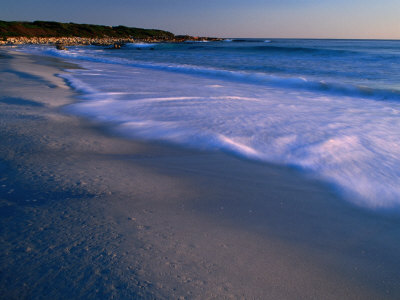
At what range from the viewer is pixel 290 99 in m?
5.01

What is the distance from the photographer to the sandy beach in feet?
3.44

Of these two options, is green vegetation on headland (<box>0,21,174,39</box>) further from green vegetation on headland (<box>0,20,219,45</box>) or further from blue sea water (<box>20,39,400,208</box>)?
blue sea water (<box>20,39,400,208</box>)

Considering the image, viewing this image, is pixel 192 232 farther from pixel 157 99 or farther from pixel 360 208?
pixel 157 99

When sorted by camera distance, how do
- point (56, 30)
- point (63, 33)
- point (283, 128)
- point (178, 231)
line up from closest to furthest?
point (178, 231) < point (283, 128) < point (63, 33) < point (56, 30)

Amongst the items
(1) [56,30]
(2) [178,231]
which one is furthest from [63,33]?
(2) [178,231]

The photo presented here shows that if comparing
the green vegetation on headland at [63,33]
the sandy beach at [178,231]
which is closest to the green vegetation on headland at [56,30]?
the green vegetation on headland at [63,33]

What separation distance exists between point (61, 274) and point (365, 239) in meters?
1.31

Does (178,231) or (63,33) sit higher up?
(63,33)

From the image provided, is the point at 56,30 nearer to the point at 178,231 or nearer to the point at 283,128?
the point at 283,128

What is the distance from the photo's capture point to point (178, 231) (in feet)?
4.43

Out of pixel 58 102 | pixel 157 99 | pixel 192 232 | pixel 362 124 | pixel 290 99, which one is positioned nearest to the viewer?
pixel 192 232

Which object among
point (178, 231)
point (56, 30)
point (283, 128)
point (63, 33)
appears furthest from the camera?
point (56, 30)

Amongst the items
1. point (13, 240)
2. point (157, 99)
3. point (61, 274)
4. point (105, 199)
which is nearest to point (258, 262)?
point (61, 274)

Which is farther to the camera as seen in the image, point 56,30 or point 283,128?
point 56,30
